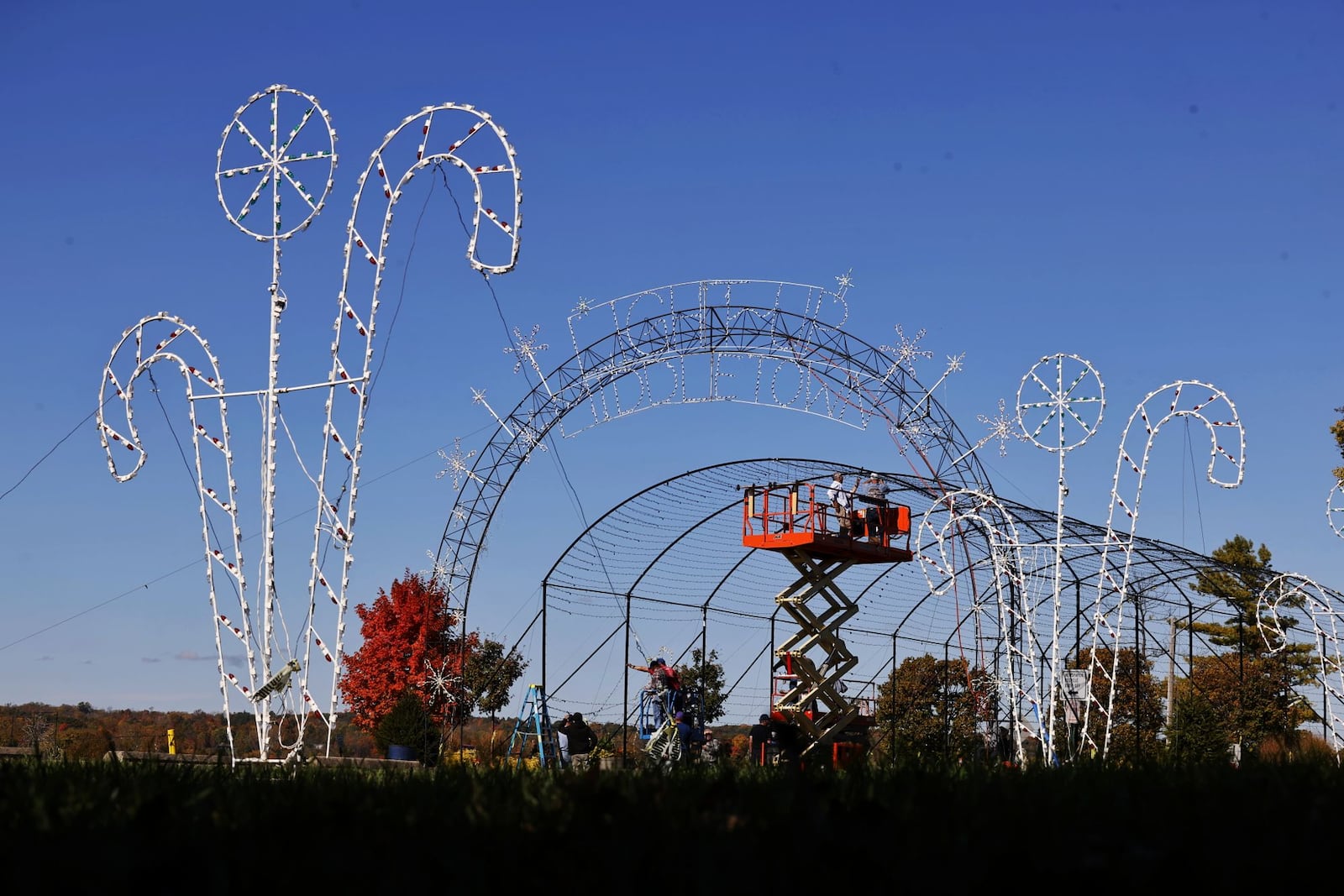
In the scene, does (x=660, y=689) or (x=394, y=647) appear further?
(x=394, y=647)

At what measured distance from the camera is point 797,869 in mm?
3979

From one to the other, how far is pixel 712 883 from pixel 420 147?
33.3 feet

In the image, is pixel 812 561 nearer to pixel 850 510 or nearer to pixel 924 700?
pixel 850 510

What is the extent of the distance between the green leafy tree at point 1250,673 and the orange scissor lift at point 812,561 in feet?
28.6

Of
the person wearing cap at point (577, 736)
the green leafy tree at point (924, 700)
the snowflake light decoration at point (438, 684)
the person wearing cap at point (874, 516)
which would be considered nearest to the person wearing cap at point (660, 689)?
the person wearing cap at point (577, 736)

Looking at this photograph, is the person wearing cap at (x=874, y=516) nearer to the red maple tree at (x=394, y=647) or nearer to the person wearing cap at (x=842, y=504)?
the person wearing cap at (x=842, y=504)

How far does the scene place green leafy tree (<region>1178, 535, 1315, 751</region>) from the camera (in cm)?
3098

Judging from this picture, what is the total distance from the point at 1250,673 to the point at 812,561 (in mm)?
19472

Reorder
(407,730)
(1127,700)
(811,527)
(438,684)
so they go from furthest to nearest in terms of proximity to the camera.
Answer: (1127,700) → (438,684) → (407,730) → (811,527)

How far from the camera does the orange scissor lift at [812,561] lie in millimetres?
22625

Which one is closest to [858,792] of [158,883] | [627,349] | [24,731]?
[158,883]

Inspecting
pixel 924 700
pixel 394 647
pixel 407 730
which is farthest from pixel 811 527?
pixel 394 647

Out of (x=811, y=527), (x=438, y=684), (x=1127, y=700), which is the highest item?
(x=811, y=527)

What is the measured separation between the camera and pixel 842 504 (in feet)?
75.9
